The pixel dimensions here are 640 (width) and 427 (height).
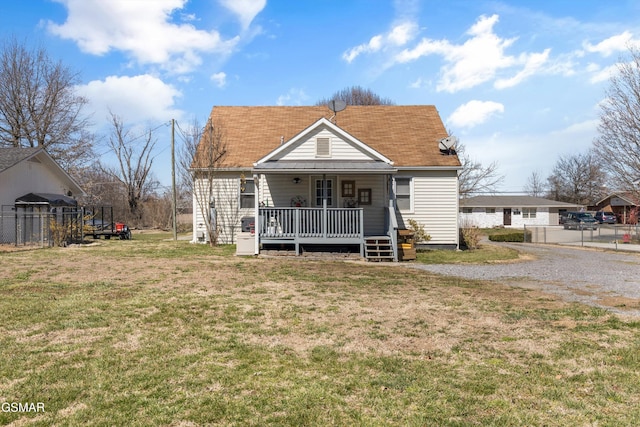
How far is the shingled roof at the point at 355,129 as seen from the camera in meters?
17.6

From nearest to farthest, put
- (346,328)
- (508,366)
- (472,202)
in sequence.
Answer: (508,366)
(346,328)
(472,202)

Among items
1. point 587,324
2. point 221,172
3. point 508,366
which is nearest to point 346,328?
point 508,366

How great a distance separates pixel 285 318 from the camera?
610 cm

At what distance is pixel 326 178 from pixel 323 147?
1327 mm

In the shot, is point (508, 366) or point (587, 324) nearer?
point (508, 366)

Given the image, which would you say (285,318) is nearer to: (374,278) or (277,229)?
(374,278)

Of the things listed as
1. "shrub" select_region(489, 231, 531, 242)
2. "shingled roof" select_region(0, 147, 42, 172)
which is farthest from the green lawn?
"shrub" select_region(489, 231, 531, 242)

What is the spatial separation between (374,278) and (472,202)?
150ft

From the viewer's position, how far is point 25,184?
66.1ft

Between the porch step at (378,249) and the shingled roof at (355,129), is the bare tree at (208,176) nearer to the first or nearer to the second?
the shingled roof at (355,129)

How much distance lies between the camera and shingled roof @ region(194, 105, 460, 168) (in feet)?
57.8

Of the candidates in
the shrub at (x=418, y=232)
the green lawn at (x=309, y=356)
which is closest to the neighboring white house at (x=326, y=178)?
the shrub at (x=418, y=232)

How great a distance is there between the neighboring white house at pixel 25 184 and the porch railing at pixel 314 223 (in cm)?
1165

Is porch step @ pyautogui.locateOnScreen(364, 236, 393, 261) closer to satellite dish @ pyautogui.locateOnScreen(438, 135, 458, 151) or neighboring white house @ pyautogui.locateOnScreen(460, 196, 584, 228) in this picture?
satellite dish @ pyautogui.locateOnScreen(438, 135, 458, 151)
